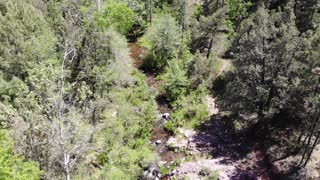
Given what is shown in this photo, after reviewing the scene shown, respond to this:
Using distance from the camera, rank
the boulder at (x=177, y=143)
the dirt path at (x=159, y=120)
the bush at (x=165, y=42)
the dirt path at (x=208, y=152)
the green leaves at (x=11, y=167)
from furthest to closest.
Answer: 1. the bush at (x=165, y=42)
2. the boulder at (x=177, y=143)
3. the dirt path at (x=159, y=120)
4. the dirt path at (x=208, y=152)
5. the green leaves at (x=11, y=167)

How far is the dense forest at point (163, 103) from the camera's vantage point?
99.5ft

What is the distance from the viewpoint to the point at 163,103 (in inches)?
1935

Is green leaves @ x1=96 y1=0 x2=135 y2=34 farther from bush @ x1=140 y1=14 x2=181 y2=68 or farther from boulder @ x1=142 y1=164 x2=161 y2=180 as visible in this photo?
boulder @ x1=142 y1=164 x2=161 y2=180

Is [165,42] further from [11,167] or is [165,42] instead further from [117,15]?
[11,167]

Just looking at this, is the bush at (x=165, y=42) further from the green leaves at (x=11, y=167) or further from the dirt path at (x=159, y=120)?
the green leaves at (x=11, y=167)

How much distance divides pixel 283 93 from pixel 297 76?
2.35m

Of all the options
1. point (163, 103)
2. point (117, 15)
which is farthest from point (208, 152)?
point (117, 15)

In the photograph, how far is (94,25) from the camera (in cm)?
4169

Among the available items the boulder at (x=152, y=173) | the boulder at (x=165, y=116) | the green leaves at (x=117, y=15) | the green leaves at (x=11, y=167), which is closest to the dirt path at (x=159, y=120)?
the boulder at (x=165, y=116)

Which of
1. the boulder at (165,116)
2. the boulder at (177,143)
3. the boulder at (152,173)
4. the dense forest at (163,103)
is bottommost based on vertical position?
the boulder at (152,173)

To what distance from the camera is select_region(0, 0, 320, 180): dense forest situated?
3031 centimetres

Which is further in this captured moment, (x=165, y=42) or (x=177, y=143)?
(x=165, y=42)

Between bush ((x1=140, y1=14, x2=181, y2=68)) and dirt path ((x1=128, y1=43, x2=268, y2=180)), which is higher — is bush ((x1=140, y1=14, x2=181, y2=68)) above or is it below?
above

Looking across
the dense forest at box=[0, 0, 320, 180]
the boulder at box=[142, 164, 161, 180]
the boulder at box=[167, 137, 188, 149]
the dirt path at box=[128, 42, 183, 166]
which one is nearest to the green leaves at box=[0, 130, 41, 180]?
the dense forest at box=[0, 0, 320, 180]
